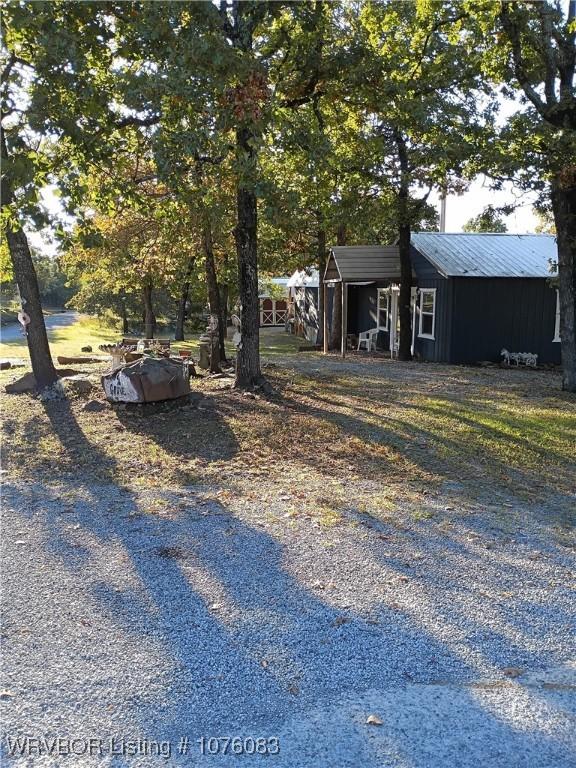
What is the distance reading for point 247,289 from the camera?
1033 cm

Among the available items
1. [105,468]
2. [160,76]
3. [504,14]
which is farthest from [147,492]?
[504,14]

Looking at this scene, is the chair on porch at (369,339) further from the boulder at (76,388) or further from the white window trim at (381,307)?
the boulder at (76,388)

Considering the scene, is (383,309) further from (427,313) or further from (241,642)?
(241,642)

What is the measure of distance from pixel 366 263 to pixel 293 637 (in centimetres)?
1607

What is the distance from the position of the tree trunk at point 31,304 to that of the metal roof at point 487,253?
10.6 m

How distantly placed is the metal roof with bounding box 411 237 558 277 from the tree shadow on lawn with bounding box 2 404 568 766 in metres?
13.9

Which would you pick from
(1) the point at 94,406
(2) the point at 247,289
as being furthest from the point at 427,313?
(1) the point at 94,406

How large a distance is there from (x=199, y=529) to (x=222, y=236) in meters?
11.6

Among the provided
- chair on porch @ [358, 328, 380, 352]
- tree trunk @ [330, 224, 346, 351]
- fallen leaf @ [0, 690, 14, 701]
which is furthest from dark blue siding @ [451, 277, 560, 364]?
fallen leaf @ [0, 690, 14, 701]

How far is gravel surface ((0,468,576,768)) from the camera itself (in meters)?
2.63

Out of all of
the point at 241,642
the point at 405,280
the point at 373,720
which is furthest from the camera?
the point at 405,280

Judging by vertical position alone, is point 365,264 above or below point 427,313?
above

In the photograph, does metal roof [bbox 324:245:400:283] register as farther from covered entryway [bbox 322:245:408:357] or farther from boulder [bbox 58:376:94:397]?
boulder [bbox 58:376:94:397]

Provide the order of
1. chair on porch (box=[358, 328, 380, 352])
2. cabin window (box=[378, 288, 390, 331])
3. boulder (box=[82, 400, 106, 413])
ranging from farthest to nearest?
1. chair on porch (box=[358, 328, 380, 352])
2. cabin window (box=[378, 288, 390, 331])
3. boulder (box=[82, 400, 106, 413])
